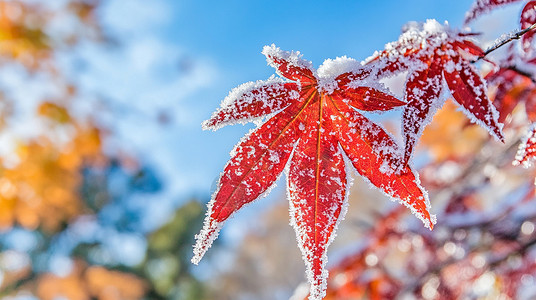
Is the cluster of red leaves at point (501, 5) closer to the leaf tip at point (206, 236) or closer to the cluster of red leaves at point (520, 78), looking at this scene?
the cluster of red leaves at point (520, 78)

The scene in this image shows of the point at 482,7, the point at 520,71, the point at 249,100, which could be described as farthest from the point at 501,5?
the point at 249,100

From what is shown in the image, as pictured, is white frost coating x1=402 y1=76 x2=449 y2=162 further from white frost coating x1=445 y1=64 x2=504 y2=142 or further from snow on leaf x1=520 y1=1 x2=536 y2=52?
snow on leaf x1=520 y1=1 x2=536 y2=52

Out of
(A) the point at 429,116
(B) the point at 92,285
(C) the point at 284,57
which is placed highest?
(B) the point at 92,285

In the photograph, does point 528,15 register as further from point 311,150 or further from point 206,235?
point 206,235

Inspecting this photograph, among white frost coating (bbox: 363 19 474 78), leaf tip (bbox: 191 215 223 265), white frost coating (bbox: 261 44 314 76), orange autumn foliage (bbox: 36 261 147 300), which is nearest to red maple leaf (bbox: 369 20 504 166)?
white frost coating (bbox: 363 19 474 78)

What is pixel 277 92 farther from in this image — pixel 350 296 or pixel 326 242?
pixel 350 296

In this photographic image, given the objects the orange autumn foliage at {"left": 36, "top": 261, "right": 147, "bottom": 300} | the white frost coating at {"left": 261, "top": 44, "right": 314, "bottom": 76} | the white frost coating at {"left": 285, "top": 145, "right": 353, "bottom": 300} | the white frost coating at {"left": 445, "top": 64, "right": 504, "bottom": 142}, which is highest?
the orange autumn foliage at {"left": 36, "top": 261, "right": 147, "bottom": 300}

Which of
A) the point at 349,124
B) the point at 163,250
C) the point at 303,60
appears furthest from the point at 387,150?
the point at 163,250

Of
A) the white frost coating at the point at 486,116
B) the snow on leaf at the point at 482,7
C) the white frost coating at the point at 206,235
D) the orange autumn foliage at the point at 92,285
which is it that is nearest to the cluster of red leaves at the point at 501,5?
the snow on leaf at the point at 482,7
